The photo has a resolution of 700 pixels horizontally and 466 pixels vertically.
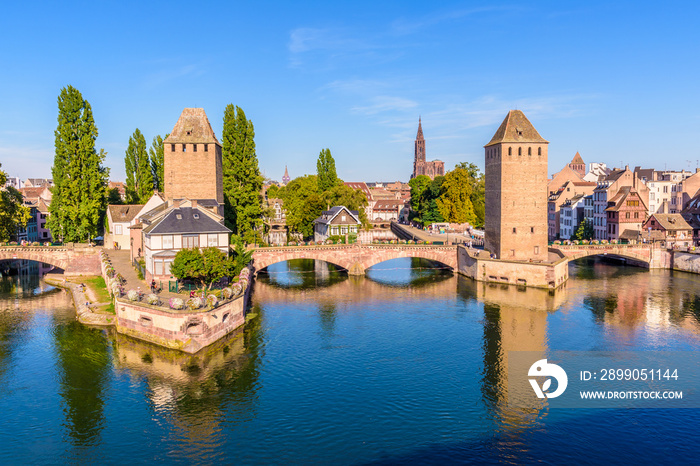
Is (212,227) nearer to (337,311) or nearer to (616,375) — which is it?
(337,311)

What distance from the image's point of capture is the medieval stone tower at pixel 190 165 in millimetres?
64125

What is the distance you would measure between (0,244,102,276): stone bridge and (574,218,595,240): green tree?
254 feet

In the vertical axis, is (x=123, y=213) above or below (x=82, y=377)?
above

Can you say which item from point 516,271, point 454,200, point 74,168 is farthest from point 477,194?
point 74,168

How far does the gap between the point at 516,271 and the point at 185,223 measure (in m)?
37.0

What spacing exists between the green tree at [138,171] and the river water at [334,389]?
3358 cm

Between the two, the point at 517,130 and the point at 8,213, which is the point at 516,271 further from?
the point at 8,213

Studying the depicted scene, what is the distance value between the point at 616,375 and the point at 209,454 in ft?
78.6

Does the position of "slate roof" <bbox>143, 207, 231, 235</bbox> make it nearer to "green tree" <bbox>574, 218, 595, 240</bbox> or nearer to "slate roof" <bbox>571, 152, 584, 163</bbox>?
"green tree" <bbox>574, 218, 595, 240</bbox>

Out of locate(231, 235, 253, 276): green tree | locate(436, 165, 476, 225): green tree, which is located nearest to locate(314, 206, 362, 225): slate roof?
locate(436, 165, 476, 225): green tree

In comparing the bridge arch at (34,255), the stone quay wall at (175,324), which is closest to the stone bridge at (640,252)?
the stone quay wall at (175,324)

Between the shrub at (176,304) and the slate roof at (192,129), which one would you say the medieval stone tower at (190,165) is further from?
the shrub at (176,304)

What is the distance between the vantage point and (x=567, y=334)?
138 ft

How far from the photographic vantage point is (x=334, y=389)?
101 feet
